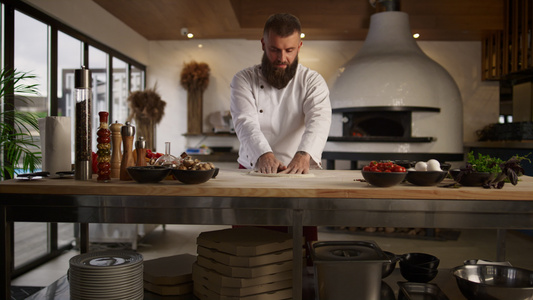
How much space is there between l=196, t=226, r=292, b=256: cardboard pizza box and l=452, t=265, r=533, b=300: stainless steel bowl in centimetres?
68

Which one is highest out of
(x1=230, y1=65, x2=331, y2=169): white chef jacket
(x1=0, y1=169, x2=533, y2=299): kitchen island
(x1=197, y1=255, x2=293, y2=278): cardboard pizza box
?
(x1=230, y1=65, x2=331, y2=169): white chef jacket

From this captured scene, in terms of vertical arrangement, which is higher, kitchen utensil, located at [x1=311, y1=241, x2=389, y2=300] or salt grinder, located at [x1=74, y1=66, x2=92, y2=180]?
salt grinder, located at [x1=74, y1=66, x2=92, y2=180]

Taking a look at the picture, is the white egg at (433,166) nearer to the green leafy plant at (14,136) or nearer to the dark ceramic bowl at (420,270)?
the dark ceramic bowl at (420,270)

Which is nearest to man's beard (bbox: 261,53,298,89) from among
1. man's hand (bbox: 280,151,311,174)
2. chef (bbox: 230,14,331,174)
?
chef (bbox: 230,14,331,174)

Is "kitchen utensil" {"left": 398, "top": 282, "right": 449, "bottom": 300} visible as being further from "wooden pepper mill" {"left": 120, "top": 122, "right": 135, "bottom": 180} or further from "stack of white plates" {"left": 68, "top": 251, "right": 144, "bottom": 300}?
"wooden pepper mill" {"left": 120, "top": 122, "right": 135, "bottom": 180}

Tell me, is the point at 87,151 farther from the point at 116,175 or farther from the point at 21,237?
the point at 21,237

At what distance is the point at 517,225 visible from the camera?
4.97 feet

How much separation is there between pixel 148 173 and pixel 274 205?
477 mm

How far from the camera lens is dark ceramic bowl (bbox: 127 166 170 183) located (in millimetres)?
1630

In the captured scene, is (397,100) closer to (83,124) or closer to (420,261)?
(420,261)

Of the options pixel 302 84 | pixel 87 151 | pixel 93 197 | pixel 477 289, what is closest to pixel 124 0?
pixel 302 84

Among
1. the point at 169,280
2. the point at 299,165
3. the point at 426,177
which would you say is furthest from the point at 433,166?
the point at 169,280

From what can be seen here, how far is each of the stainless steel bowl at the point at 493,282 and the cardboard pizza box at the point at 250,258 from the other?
667mm

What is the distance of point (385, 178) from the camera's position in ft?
5.12
